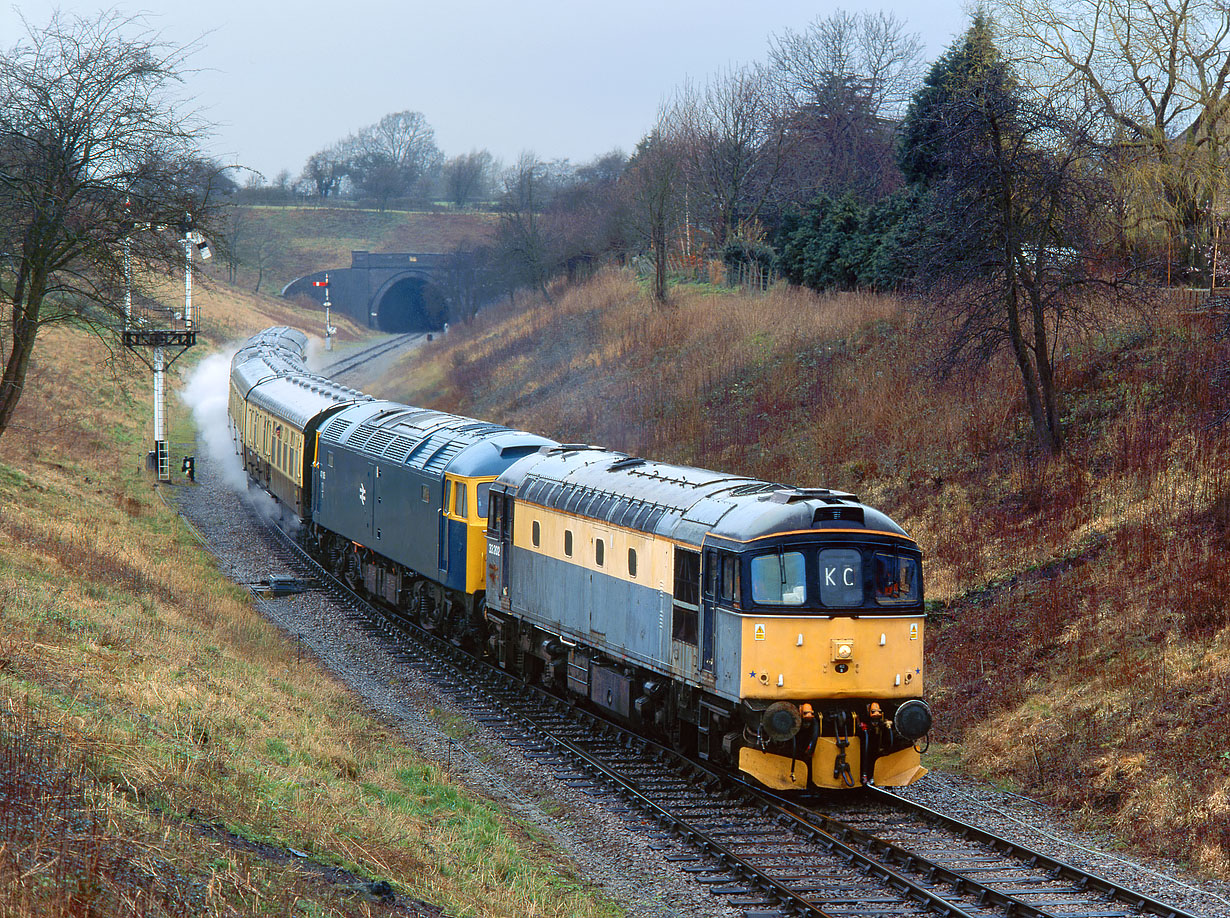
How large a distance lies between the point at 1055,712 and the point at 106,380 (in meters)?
49.7

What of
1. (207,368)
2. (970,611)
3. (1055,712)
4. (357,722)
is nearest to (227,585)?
(357,722)

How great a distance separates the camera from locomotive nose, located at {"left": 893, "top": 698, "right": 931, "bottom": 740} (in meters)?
12.8

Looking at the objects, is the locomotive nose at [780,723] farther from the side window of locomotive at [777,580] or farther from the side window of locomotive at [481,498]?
the side window of locomotive at [481,498]

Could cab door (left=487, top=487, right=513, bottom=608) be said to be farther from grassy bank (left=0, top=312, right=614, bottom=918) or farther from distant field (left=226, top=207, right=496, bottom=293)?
distant field (left=226, top=207, right=496, bottom=293)

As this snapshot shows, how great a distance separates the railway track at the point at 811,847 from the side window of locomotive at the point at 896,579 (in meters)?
2.17

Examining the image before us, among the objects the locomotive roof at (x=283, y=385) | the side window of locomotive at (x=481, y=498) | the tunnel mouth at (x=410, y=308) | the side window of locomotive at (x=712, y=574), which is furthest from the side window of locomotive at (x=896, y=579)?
the tunnel mouth at (x=410, y=308)

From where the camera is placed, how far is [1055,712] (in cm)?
1488

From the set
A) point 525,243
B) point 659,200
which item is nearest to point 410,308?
point 525,243

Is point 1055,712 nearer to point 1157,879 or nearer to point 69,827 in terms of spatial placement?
point 1157,879

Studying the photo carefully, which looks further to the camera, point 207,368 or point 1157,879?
point 207,368

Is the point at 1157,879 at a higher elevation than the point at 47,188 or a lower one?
lower

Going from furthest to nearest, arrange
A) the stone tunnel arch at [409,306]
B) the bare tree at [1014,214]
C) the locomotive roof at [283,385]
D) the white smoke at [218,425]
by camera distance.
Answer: the stone tunnel arch at [409,306], the white smoke at [218,425], the locomotive roof at [283,385], the bare tree at [1014,214]

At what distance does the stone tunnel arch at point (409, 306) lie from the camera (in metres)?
107

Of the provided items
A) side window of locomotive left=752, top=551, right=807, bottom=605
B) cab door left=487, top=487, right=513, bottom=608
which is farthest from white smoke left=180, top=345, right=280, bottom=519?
side window of locomotive left=752, top=551, right=807, bottom=605
